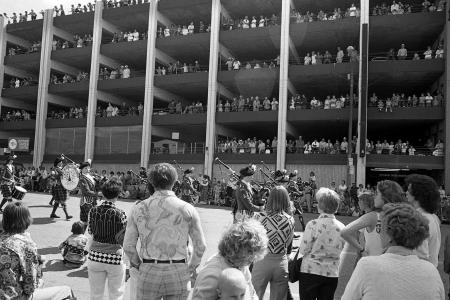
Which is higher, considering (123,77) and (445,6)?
(445,6)

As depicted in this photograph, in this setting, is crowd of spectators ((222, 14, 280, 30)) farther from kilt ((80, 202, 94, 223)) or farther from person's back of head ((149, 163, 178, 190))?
person's back of head ((149, 163, 178, 190))

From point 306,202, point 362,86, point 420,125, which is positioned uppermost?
point 362,86

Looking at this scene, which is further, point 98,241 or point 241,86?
point 241,86

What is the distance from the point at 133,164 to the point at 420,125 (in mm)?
20815

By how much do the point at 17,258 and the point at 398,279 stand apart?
2.91m

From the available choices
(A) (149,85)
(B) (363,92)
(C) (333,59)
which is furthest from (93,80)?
(B) (363,92)

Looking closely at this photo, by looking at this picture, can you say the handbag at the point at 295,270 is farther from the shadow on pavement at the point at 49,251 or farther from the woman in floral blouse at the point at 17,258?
the shadow on pavement at the point at 49,251

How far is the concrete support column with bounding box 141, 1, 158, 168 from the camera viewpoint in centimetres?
3094

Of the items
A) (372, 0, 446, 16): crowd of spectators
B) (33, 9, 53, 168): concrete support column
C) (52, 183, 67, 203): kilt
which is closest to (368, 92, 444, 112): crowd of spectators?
(372, 0, 446, 16): crowd of spectators

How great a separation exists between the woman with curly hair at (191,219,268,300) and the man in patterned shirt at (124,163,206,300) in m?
1.11

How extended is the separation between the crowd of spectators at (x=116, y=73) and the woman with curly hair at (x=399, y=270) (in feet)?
107

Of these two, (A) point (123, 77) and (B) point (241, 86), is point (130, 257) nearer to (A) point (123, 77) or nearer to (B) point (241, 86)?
(B) point (241, 86)

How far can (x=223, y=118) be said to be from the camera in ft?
95.0

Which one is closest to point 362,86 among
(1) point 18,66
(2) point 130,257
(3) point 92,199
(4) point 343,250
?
(3) point 92,199
